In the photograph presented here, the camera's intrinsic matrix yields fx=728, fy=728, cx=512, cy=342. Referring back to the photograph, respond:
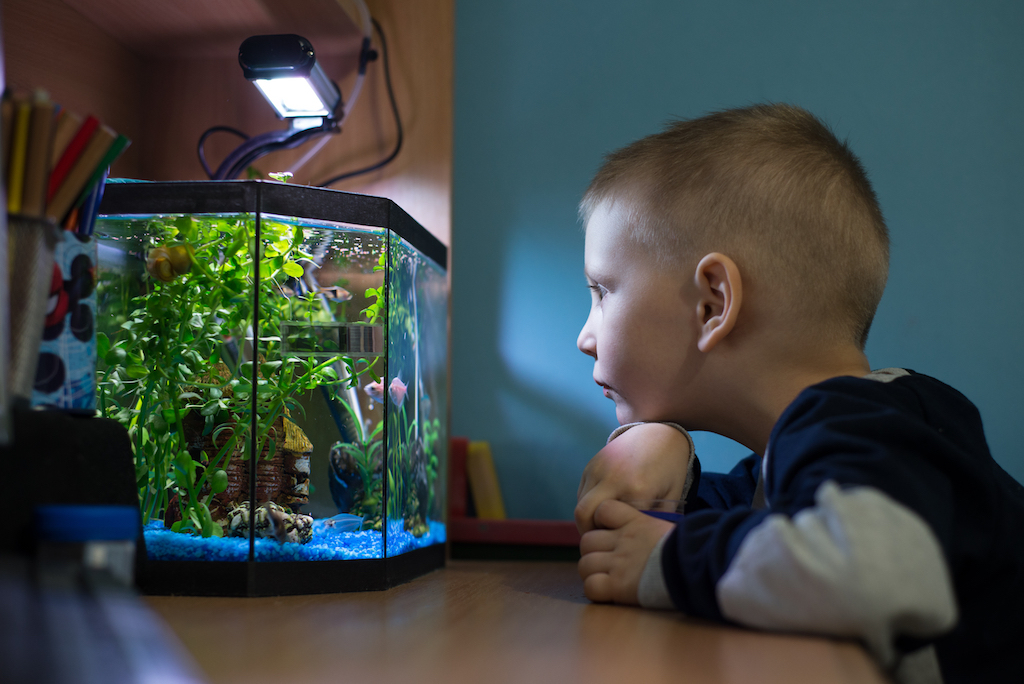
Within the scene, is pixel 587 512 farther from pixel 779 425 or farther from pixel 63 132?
pixel 63 132

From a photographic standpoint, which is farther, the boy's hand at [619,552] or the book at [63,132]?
the boy's hand at [619,552]

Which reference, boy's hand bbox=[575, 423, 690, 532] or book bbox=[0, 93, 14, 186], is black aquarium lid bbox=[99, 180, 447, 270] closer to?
book bbox=[0, 93, 14, 186]

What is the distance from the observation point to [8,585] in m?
0.35

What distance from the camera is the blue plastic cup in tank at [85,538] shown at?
1.25ft

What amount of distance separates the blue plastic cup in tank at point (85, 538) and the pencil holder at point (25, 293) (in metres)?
0.10

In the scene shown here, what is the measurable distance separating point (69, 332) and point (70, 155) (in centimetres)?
13

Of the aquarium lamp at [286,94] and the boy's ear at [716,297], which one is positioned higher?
the aquarium lamp at [286,94]

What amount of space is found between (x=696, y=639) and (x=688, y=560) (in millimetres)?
71

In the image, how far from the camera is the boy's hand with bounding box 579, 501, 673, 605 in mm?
586

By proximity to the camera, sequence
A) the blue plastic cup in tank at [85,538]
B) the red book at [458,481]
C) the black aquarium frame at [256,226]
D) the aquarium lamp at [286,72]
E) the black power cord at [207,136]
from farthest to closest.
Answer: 1. the red book at [458,481]
2. the black power cord at [207,136]
3. the aquarium lamp at [286,72]
4. the black aquarium frame at [256,226]
5. the blue plastic cup in tank at [85,538]

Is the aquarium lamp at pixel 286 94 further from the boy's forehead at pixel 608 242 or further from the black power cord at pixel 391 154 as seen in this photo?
the boy's forehead at pixel 608 242

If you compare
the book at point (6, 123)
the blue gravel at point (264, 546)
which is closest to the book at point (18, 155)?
the book at point (6, 123)

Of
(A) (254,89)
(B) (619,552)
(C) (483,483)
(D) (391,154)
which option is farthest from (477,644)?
(A) (254,89)

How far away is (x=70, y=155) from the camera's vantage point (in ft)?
1.52
